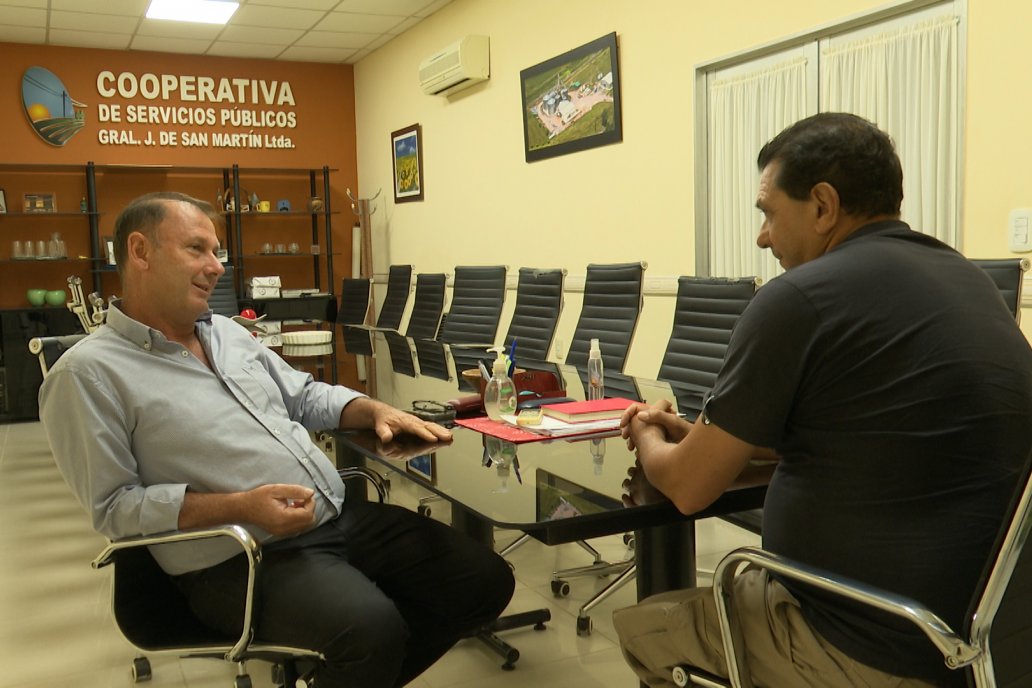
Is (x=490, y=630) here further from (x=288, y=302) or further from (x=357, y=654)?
(x=288, y=302)

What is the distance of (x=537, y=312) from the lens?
4453 mm

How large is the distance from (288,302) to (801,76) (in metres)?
5.36

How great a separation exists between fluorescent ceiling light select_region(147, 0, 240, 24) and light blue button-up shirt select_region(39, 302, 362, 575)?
18.8 ft

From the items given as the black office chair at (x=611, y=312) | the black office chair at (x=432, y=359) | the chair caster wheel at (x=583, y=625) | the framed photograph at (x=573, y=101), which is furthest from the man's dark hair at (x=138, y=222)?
the framed photograph at (x=573, y=101)

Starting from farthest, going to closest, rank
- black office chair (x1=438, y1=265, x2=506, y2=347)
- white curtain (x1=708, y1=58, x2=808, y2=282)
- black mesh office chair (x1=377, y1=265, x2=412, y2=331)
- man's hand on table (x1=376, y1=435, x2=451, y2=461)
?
black mesh office chair (x1=377, y1=265, x2=412, y2=331), black office chair (x1=438, y1=265, x2=506, y2=347), white curtain (x1=708, y1=58, x2=808, y2=282), man's hand on table (x1=376, y1=435, x2=451, y2=461)

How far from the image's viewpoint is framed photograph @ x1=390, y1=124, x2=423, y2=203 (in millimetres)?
8085

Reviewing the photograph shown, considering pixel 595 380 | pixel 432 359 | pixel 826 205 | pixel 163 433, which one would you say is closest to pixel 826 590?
pixel 826 205

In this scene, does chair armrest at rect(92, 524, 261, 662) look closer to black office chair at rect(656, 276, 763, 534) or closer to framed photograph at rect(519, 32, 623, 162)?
black office chair at rect(656, 276, 763, 534)

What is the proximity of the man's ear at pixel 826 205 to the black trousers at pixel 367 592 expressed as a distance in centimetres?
95

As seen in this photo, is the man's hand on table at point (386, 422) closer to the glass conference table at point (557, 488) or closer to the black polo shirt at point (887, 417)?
the glass conference table at point (557, 488)

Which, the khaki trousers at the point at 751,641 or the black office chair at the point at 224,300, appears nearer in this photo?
the khaki trousers at the point at 751,641

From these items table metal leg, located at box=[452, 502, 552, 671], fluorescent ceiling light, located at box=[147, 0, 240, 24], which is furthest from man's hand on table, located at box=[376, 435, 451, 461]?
fluorescent ceiling light, located at box=[147, 0, 240, 24]

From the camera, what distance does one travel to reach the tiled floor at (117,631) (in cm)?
254

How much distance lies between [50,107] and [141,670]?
6.78 metres
